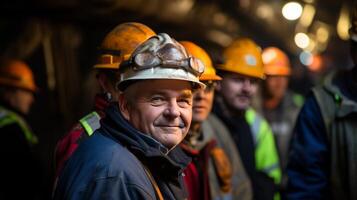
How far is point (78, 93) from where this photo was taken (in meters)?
7.70

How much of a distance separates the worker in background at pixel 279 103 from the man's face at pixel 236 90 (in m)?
1.85

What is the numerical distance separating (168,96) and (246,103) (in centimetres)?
276

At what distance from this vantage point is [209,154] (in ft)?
15.8

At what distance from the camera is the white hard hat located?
2.92 m

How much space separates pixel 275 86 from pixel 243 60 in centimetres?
203

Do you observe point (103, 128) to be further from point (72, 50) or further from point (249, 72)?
point (72, 50)

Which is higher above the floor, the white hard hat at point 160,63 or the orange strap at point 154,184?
the white hard hat at point 160,63

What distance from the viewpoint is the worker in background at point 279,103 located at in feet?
24.6

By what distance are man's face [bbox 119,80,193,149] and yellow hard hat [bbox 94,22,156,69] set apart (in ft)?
3.25

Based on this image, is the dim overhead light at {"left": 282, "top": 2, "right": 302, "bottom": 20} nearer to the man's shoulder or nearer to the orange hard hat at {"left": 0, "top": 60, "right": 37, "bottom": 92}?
the orange hard hat at {"left": 0, "top": 60, "right": 37, "bottom": 92}

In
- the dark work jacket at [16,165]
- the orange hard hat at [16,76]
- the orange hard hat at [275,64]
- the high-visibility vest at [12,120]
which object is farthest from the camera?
the orange hard hat at [275,64]

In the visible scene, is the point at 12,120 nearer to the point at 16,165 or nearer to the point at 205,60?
the point at 16,165

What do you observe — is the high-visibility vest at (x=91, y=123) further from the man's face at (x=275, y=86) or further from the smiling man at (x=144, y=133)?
the man's face at (x=275, y=86)

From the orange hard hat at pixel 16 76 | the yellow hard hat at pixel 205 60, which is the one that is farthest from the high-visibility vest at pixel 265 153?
the orange hard hat at pixel 16 76
